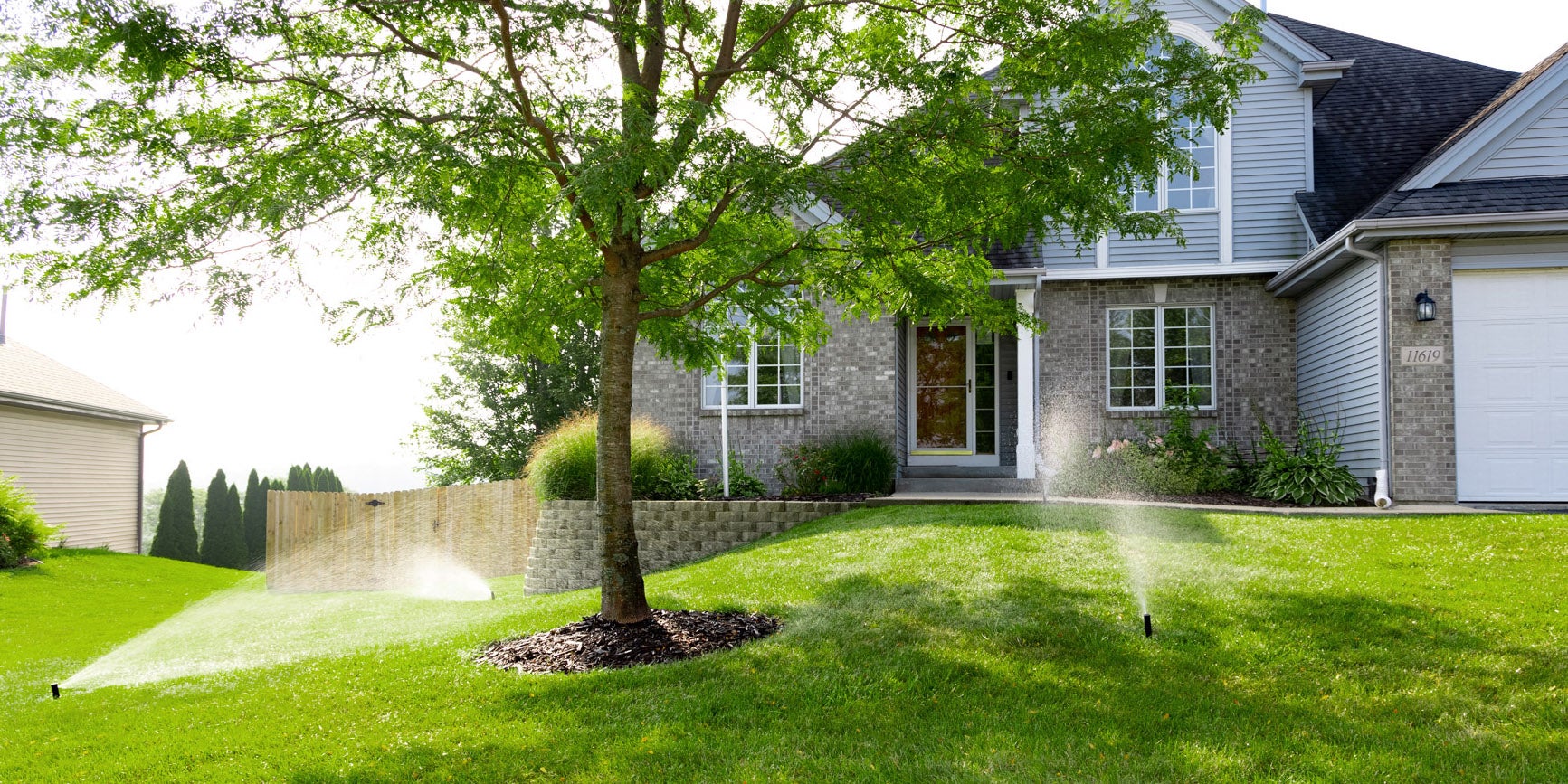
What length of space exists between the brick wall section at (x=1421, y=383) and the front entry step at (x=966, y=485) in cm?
410

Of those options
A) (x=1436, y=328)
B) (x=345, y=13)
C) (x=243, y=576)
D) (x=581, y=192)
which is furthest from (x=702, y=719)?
(x=243, y=576)

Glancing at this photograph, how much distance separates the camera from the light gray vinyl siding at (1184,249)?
13.5 meters

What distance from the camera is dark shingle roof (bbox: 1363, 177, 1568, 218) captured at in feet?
33.4

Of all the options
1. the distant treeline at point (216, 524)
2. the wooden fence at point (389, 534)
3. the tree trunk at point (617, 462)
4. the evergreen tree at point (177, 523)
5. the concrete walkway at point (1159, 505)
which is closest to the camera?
the tree trunk at point (617, 462)

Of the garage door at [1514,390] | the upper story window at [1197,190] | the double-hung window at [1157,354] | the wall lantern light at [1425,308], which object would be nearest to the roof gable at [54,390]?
the double-hung window at [1157,354]

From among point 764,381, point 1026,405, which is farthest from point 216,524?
point 1026,405

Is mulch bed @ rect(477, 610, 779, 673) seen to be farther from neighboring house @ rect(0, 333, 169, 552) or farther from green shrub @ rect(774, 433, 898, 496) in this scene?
neighboring house @ rect(0, 333, 169, 552)

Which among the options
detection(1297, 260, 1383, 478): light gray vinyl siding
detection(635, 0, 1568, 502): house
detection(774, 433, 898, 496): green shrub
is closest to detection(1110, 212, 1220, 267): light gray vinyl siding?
detection(635, 0, 1568, 502): house

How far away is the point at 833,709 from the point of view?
183 inches

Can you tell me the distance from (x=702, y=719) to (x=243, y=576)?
17513 millimetres

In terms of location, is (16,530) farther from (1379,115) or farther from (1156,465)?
(1379,115)

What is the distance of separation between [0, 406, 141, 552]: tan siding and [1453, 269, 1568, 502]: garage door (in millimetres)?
22278

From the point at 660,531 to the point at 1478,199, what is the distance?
32.7 ft

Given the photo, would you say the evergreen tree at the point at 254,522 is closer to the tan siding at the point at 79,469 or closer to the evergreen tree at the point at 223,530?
the evergreen tree at the point at 223,530
